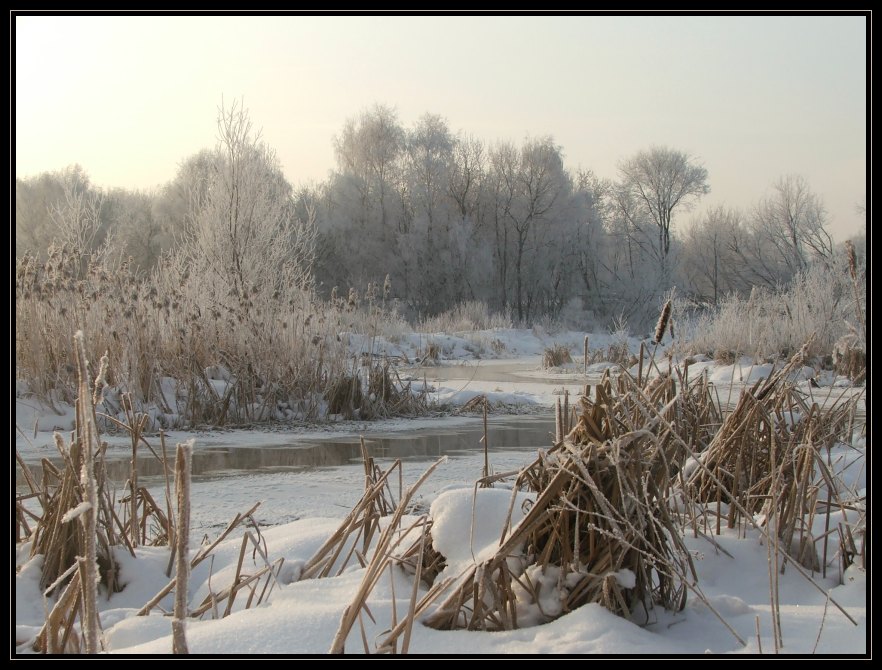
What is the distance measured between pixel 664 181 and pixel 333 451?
3242 centimetres

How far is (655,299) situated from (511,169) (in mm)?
8657

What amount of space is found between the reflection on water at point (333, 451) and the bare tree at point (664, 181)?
29.3m

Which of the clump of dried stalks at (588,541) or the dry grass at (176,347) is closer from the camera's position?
the clump of dried stalks at (588,541)

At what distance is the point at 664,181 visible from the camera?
35.6 meters

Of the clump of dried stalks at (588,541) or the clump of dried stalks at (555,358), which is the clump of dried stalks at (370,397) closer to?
the clump of dried stalks at (588,541)

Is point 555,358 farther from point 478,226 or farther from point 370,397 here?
point 478,226

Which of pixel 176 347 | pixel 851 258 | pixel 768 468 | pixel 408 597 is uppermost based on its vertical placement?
pixel 851 258

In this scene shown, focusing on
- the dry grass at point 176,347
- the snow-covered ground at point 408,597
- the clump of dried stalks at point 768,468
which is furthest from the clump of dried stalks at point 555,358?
the clump of dried stalks at point 768,468

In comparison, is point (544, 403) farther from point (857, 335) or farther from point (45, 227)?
point (45, 227)

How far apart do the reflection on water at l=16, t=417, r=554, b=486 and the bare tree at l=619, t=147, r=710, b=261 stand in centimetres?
2930

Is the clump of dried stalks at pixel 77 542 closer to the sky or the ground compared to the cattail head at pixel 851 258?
closer to the ground

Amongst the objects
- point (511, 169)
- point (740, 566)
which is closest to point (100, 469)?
point (740, 566)

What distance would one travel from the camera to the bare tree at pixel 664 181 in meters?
35.0

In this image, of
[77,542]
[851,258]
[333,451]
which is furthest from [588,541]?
[333,451]
